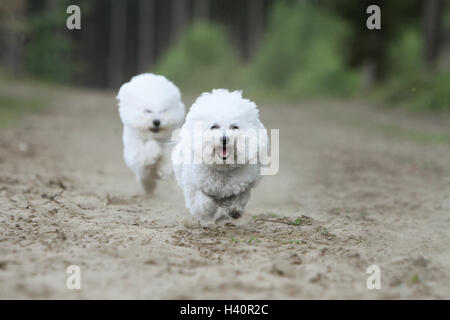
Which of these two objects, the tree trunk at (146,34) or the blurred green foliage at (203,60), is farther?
the tree trunk at (146,34)

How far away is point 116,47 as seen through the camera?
53.9 meters

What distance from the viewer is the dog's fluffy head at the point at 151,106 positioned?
6.82 metres

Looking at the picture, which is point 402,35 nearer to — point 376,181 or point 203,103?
point 376,181

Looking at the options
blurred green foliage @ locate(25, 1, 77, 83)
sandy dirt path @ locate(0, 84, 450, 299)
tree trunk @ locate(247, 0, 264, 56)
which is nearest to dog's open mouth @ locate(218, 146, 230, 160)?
sandy dirt path @ locate(0, 84, 450, 299)

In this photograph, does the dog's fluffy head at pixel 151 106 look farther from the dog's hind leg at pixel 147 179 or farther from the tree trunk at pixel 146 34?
the tree trunk at pixel 146 34

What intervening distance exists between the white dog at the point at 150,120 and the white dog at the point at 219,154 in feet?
3.60

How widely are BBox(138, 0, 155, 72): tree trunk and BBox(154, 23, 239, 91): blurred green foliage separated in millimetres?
14422

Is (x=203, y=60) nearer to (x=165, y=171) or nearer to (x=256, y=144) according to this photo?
(x=165, y=171)

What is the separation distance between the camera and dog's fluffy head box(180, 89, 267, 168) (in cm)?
512

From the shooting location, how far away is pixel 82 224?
17.9 feet

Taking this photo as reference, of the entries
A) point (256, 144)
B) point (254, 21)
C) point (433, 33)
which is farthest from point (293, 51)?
point (256, 144)

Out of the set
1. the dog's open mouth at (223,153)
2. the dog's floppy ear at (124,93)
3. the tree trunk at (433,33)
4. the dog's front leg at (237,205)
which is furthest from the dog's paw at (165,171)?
the tree trunk at (433,33)

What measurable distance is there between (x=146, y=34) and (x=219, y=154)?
162 ft

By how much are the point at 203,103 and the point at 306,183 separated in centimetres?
377
